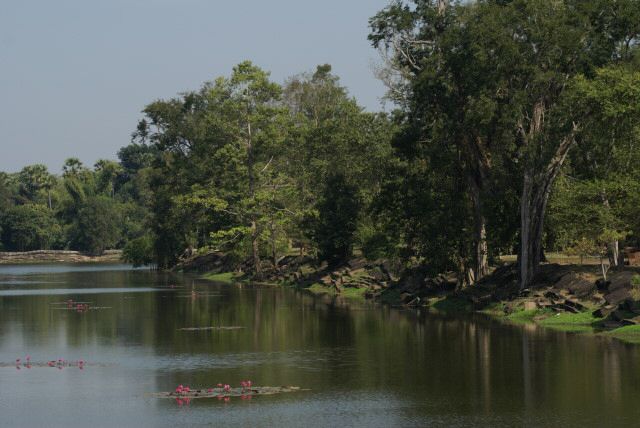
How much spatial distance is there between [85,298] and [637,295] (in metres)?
51.5

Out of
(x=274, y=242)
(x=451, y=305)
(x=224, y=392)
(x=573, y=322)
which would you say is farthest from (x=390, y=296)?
(x=224, y=392)

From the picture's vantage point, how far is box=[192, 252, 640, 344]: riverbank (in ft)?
168

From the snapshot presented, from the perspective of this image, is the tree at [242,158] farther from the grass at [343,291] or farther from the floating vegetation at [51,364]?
the floating vegetation at [51,364]

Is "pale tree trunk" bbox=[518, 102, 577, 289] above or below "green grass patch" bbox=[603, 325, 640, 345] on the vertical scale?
above

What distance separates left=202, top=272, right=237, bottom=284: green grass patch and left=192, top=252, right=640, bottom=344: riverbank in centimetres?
2906

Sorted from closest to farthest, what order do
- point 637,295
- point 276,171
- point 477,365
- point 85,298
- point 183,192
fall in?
point 477,365 < point 637,295 < point 85,298 < point 276,171 < point 183,192

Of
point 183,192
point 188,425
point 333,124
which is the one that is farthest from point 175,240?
point 188,425

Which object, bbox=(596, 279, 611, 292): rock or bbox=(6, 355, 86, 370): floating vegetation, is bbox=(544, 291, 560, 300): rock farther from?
bbox=(6, 355, 86, 370): floating vegetation

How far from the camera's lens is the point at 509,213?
225ft

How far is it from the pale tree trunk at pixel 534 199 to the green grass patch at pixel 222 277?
2267 inches

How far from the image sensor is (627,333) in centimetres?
4794

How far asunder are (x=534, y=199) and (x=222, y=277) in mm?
67630

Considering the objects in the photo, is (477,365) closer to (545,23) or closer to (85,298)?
(545,23)

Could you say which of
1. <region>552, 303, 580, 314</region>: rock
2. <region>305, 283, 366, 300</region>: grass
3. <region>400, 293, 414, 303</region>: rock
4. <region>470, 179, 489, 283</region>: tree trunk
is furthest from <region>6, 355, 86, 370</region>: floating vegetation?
<region>305, 283, 366, 300</region>: grass
